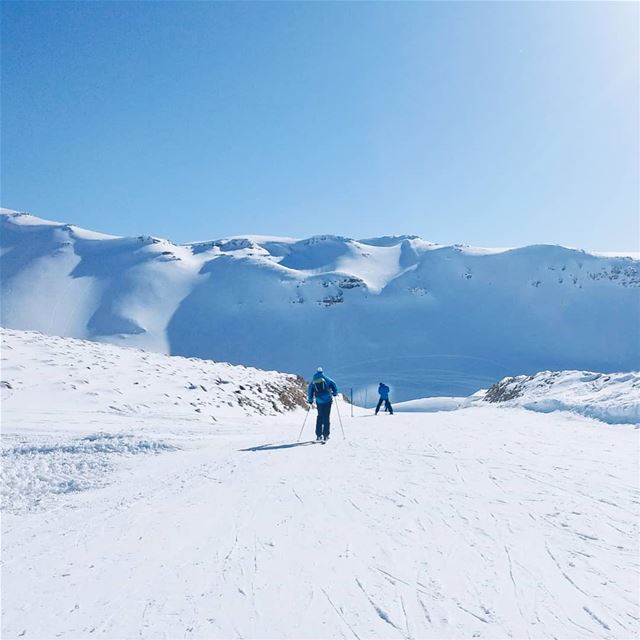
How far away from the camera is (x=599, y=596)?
3428 millimetres

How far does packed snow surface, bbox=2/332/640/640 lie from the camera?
3.25 m

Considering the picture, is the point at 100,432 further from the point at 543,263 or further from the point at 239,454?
the point at 543,263

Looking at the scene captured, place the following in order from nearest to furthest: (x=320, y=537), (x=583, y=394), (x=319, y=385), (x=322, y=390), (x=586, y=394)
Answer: (x=320, y=537) < (x=322, y=390) < (x=319, y=385) < (x=586, y=394) < (x=583, y=394)

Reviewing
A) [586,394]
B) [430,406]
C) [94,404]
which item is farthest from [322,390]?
[430,406]

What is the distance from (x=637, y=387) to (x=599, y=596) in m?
13.6

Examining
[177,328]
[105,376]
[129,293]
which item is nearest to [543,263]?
[177,328]

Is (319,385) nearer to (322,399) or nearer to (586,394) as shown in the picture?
(322,399)

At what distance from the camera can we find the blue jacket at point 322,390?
450 inches

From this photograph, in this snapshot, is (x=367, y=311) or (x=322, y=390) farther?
(x=367, y=311)

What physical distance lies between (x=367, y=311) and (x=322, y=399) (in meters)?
73.0

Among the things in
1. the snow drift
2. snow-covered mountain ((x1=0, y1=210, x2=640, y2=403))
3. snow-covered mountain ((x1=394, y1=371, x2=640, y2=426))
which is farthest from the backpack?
snow-covered mountain ((x1=0, y1=210, x2=640, y2=403))

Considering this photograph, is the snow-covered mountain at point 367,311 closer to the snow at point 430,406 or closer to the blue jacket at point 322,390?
the snow at point 430,406

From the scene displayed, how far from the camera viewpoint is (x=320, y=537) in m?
4.60

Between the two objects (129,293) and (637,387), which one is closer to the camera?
(637,387)
